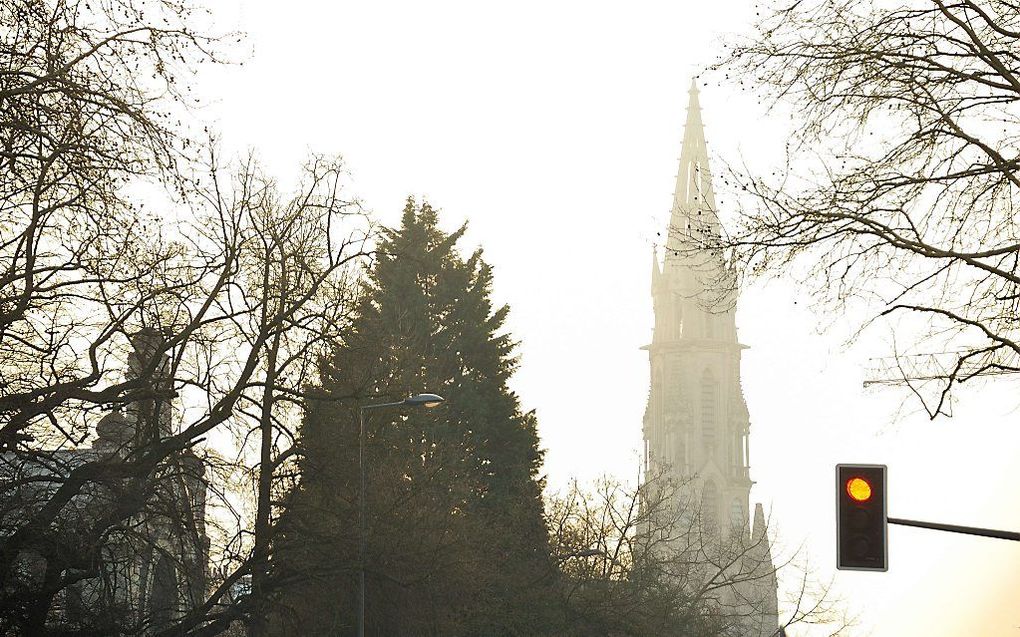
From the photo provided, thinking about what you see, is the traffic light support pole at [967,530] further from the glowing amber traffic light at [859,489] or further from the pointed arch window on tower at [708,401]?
the pointed arch window on tower at [708,401]

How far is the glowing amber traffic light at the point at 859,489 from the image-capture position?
45.0ft

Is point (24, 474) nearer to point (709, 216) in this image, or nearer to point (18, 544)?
point (18, 544)

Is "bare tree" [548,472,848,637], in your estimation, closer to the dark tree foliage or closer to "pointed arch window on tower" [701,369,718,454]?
the dark tree foliage

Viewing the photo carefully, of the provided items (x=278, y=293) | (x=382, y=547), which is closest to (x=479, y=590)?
(x=382, y=547)

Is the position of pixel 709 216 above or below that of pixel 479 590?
above

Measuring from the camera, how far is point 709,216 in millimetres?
14328

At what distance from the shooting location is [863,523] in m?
13.7

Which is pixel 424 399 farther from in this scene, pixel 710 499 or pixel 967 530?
pixel 710 499

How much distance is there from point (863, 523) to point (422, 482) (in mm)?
18899

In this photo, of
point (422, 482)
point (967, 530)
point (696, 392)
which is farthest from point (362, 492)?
point (696, 392)

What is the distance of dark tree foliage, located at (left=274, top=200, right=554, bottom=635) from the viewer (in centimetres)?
2694

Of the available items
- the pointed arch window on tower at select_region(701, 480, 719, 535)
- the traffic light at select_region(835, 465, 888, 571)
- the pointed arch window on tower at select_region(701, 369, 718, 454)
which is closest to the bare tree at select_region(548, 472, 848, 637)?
the traffic light at select_region(835, 465, 888, 571)

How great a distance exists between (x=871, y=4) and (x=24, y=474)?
9062 millimetres

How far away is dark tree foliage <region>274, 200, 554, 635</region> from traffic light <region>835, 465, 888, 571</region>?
462 inches
